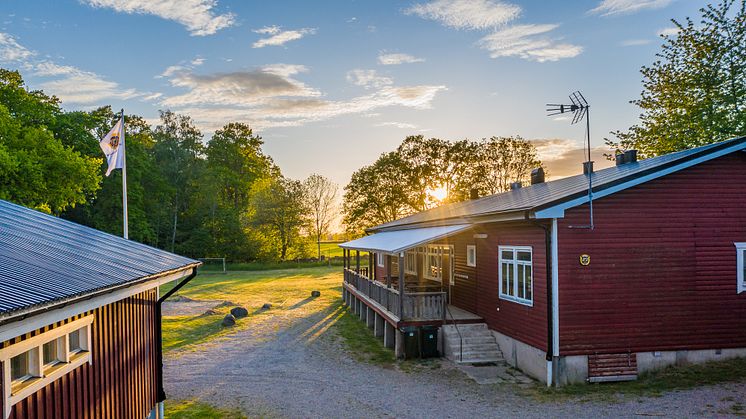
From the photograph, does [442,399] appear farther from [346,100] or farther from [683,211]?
[346,100]

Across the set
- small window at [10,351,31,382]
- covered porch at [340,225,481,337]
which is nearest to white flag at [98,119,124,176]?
covered porch at [340,225,481,337]

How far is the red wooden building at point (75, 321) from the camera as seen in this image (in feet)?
11.9

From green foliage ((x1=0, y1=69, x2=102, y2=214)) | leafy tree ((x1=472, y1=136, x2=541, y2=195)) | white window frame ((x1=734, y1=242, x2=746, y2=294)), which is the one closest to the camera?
white window frame ((x1=734, y1=242, x2=746, y2=294))

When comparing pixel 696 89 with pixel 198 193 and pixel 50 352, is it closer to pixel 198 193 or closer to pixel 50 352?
pixel 50 352

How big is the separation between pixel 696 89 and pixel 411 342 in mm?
27370

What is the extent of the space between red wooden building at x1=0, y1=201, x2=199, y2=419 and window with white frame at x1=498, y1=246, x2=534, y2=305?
24.9 feet

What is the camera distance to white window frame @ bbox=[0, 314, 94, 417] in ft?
12.1

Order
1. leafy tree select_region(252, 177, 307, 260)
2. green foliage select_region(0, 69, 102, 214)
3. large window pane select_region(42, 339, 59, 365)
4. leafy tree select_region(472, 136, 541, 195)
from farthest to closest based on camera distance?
1. leafy tree select_region(252, 177, 307, 260)
2. leafy tree select_region(472, 136, 541, 195)
3. green foliage select_region(0, 69, 102, 214)
4. large window pane select_region(42, 339, 59, 365)

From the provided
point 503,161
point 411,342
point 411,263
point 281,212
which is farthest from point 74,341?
point 503,161

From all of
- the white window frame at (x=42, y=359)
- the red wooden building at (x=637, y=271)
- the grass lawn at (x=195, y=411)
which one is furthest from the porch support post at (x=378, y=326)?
the white window frame at (x=42, y=359)

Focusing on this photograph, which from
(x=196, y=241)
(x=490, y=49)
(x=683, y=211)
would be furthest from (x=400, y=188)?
(x=683, y=211)

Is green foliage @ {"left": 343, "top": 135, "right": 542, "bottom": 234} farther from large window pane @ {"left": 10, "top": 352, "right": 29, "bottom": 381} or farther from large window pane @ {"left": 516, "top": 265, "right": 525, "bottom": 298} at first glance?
large window pane @ {"left": 10, "top": 352, "right": 29, "bottom": 381}

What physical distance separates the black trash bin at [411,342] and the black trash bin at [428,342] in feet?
0.39

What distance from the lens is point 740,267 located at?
1111cm
